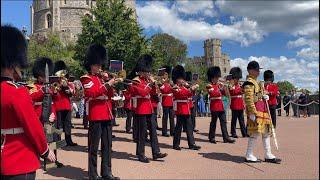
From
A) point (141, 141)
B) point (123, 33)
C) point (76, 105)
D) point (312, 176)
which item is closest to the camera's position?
point (312, 176)

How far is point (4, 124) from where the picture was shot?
11.1ft

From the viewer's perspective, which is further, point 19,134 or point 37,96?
point 37,96

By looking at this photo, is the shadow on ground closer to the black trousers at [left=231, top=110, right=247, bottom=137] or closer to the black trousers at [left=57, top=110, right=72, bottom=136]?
the black trousers at [left=57, top=110, right=72, bottom=136]

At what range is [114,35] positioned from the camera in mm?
28047

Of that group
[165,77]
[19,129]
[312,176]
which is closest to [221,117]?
[165,77]

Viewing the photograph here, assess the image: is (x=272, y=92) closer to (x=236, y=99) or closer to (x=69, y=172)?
(x=236, y=99)

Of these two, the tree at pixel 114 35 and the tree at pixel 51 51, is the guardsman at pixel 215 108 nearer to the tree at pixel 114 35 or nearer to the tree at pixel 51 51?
the tree at pixel 114 35

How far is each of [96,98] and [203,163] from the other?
7.60ft

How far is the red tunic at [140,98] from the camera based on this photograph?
8.05 m

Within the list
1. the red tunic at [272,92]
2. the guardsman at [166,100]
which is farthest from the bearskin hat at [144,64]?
the red tunic at [272,92]

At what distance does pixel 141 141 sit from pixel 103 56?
5.67 ft

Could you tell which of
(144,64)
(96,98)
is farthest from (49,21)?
(96,98)

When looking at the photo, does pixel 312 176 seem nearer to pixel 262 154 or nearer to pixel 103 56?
pixel 262 154

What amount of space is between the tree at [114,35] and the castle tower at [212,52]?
7305 centimetres
